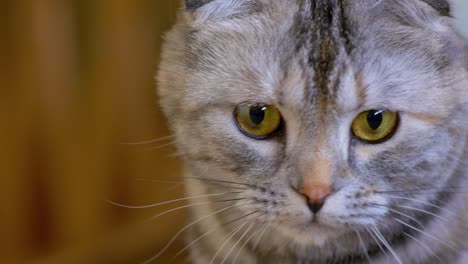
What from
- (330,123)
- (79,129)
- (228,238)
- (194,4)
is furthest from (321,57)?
(79,129)

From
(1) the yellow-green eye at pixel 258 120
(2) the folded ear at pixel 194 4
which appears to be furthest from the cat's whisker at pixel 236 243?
(2) the folded ear at pixel 194 4

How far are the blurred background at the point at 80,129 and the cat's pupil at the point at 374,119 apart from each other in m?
0.49

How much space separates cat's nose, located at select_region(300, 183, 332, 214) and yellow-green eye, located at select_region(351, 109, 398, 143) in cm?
8

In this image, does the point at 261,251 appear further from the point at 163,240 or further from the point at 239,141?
the point at 163,240

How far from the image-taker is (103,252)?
146 centimetres

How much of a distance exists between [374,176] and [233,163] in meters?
0.17

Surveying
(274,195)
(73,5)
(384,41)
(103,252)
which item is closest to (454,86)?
(384,41)

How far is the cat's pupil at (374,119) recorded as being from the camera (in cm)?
74

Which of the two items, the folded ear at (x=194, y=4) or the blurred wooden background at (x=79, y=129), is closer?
the folded ear at (x=194, y=4)

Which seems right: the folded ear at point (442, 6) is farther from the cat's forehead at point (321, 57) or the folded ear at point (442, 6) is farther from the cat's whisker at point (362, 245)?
the cat's whisker at point (362, 245)

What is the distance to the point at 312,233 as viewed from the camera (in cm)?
76

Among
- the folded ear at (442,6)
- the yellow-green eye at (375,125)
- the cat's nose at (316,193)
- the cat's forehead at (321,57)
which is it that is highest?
the folded ear at (442,6)

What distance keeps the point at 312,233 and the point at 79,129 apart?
730 mm

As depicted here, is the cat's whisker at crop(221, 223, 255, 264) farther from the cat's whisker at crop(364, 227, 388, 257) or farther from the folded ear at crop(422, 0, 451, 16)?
the folded ear at crop(422, 0, 451, 16)
